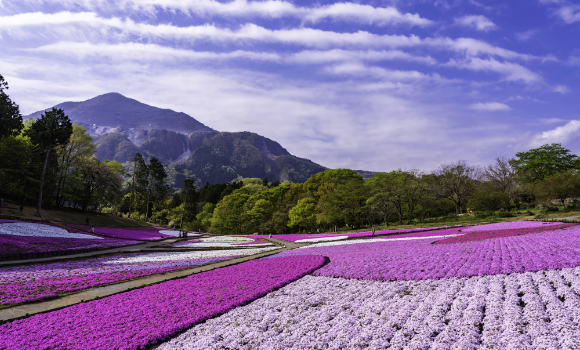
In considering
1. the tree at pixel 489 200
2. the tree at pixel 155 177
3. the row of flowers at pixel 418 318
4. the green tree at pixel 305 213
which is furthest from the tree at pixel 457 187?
the tree at pixel 155 177

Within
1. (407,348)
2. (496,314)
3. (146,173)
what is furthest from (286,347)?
(146,173)

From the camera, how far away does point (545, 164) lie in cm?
6356

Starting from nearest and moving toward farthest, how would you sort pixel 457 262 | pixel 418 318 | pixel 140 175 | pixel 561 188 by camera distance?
1. pixel 418 318
2. pixel 457 262
3. pixel 561 188
4. pixel 140 175

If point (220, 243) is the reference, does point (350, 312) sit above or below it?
above

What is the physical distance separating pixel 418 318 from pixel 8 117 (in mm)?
71190

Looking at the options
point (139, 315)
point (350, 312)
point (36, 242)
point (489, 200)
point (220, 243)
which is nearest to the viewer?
point (350, 312)

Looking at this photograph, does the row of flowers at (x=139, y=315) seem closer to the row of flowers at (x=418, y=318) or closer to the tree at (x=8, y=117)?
the row of flowers at (x=418, y=318)

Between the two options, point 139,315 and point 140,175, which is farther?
point 140,175

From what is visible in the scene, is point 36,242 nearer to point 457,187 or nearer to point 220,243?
point 220,243

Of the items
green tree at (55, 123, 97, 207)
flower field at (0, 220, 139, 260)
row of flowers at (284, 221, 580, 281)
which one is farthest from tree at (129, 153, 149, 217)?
row of flowers at (284, 221, 580, 281)

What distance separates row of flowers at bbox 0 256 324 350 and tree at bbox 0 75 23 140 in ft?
174

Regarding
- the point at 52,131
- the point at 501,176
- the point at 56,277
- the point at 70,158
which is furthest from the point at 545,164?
the point at 70,158

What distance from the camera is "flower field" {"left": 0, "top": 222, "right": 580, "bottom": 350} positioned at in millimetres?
6691

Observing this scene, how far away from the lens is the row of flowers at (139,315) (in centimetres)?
721
